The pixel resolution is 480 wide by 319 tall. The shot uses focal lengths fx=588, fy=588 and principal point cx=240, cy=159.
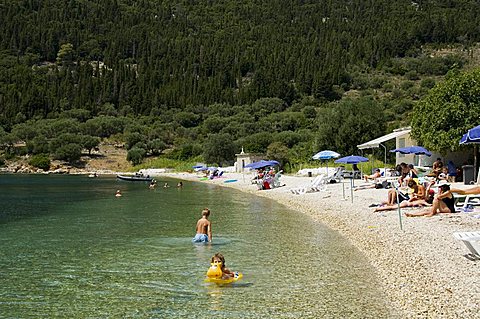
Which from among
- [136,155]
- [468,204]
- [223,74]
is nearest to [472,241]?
[468,204]

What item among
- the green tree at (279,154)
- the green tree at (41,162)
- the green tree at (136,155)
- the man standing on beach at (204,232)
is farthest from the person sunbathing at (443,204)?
the green tree at (41,162)

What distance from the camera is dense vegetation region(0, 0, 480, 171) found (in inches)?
3339

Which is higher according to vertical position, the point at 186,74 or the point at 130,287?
the point at 186,74

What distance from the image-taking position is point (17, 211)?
27297mm

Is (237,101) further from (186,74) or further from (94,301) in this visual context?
(94,301)

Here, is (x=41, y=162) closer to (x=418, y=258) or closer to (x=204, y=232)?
(x=204, y=232)

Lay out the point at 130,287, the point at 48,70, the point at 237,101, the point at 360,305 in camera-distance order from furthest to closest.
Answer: the point at 48,70, the point at 237,101, the point at 130,287, the point at 360,305

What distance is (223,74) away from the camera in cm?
13250

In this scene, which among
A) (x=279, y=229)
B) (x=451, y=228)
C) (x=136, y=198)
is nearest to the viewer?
(x=451, y=228)

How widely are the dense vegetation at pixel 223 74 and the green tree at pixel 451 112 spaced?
778 inches

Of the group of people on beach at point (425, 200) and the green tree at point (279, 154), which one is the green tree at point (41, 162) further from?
the group of people on beach at point (425, 200)

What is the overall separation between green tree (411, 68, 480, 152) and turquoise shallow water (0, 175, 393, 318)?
1008 centimetres

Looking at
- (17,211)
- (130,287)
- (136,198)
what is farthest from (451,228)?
(136,198)

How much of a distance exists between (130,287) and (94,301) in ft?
3.29
